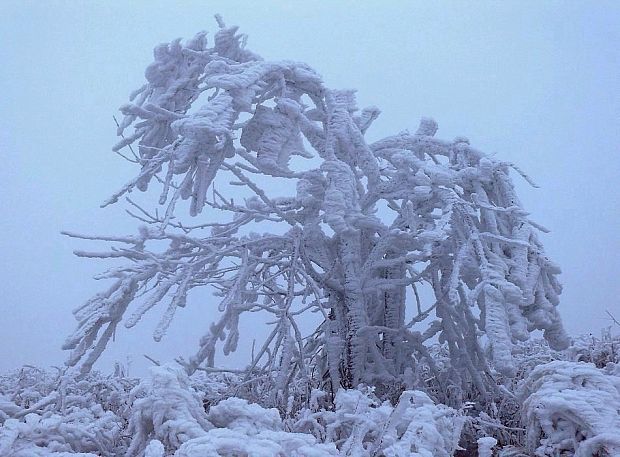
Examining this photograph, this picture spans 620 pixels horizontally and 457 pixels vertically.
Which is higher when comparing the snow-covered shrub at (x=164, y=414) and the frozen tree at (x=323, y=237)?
the frozen tree at (x=323, y=237)

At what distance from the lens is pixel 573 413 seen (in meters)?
2.39

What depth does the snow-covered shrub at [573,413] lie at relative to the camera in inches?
88.7

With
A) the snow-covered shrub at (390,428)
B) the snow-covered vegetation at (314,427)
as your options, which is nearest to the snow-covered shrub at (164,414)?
the snow-covered vegetation at (314,427)

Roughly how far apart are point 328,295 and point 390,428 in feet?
9.76

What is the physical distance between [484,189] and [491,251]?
0.86 m

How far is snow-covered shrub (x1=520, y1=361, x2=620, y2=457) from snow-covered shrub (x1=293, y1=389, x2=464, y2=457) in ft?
1.21

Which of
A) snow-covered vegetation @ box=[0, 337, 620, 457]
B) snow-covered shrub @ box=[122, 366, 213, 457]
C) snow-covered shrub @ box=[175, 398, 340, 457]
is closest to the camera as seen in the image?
snow-covered shrub @ box=[175, 398, 340, 457]

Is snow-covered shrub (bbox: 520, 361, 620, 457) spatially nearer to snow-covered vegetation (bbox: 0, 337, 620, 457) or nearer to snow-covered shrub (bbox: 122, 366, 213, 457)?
snow-covered vegetation (bbox: 0, 337, 620, 457)

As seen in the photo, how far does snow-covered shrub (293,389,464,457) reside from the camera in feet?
7.39

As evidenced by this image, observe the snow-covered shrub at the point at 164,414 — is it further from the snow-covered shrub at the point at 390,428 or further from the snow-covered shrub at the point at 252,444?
the snow-covered shrub at the point at 390,428

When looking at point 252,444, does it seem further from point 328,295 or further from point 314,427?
point 328,295

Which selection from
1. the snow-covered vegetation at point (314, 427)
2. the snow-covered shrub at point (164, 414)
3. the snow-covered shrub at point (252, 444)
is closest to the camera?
the snow-covered shrub at point (252, 444)

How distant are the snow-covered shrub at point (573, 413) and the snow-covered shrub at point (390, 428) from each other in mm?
367

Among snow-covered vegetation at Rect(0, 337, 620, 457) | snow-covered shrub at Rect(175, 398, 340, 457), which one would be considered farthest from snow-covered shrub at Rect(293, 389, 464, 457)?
snow-covered shrub at Rect(175, 398, 340, 457)
